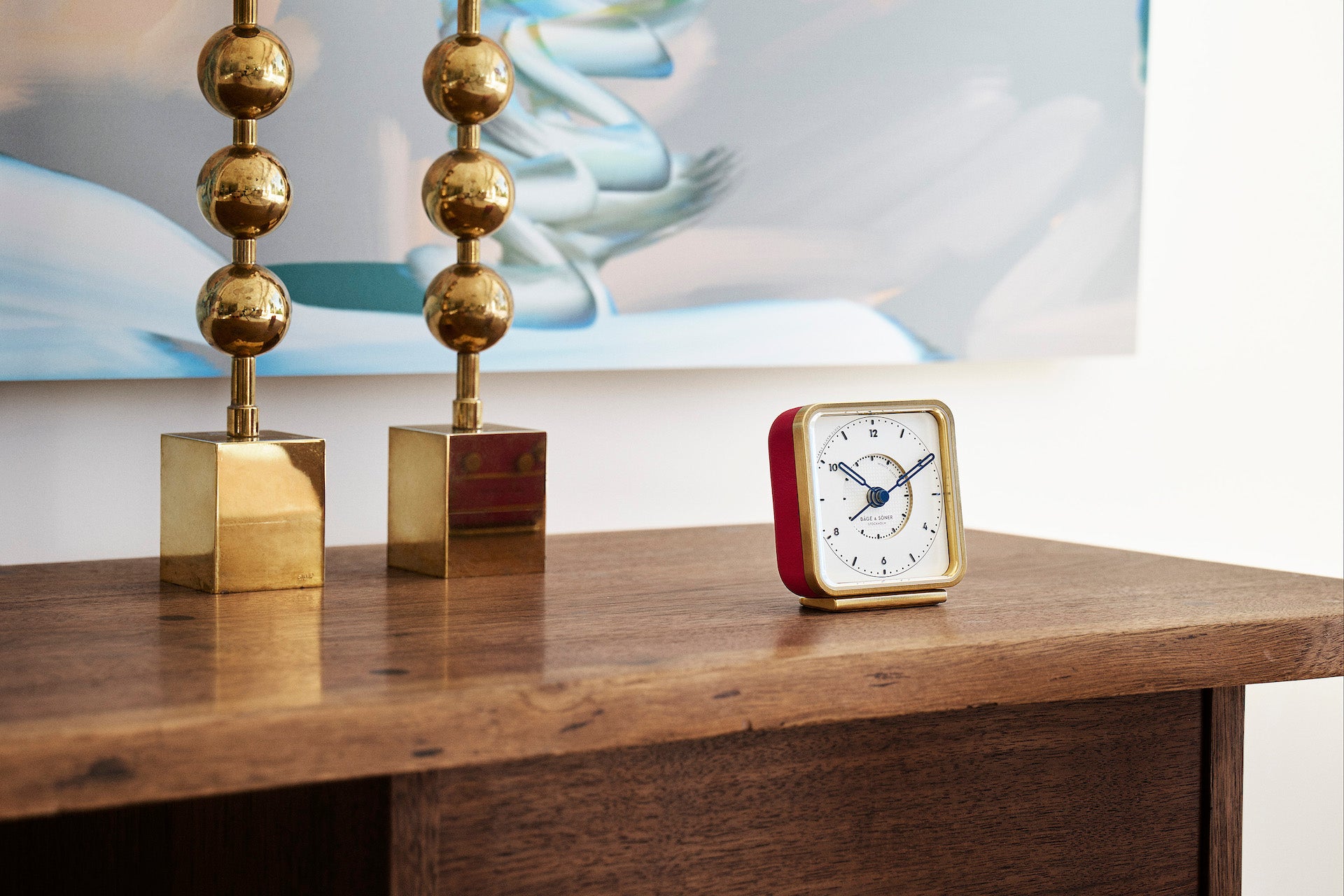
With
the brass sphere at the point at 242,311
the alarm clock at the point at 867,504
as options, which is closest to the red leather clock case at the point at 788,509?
the alarm clock at the point at 867,504

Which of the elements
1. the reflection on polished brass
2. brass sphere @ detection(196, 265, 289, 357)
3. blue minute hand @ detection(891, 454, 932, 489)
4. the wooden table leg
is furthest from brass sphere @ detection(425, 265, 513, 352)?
the wooden table leg

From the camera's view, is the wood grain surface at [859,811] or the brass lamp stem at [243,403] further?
the brass lamp stem at [243,403]

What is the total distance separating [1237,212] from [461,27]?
3.33 feet

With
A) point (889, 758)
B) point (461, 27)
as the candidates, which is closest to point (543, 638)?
point (889, 758)

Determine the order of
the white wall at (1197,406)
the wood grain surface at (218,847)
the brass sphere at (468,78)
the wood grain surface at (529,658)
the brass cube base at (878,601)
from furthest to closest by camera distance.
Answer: the white wall at (1197,406) → the brass sphere at (468,78) → the brass cube base at (878,601) → the wood grain surface at (218,847) → the wood grain surface at (529,658)

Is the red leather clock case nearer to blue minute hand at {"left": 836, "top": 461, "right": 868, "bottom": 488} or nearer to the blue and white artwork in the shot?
blue minute hand at {"left": 836, "top": 461, "right": 868, "bottom": 488}

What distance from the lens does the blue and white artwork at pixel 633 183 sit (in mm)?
1060

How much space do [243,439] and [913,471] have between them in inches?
18.7

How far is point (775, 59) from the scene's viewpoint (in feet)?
4.32

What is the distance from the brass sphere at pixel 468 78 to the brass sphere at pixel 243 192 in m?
0.14

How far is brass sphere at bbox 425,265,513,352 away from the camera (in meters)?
1.01

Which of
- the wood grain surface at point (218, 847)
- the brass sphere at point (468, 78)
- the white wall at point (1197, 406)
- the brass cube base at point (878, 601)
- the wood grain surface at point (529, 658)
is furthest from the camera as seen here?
the white wall at point (1197, 406)

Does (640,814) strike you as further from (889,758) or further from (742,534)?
(742,534)

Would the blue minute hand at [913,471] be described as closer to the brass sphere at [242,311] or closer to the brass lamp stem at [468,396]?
the brass lamp stem at [468,396]
